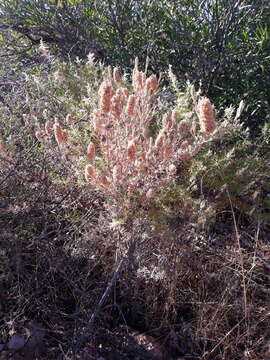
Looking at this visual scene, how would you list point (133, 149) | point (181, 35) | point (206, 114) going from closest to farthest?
point (206, 114)
point (133, 149)
point (181, 35)

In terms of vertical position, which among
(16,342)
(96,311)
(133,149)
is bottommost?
(16,342)

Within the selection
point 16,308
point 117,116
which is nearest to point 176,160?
point 117,116

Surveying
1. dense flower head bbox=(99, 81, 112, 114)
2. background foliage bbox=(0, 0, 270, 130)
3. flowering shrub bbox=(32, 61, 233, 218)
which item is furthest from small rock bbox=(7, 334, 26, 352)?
background foliage bbox=(0, 0, 270, 130)

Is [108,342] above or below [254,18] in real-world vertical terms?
below

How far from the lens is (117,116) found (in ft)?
4.99

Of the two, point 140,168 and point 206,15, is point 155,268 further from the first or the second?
point 206,15

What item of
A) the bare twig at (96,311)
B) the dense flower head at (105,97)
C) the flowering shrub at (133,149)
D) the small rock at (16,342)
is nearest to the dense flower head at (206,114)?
the flowering shrub at (133,149)

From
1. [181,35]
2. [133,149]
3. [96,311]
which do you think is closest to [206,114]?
[133,149]

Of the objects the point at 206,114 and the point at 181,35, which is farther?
the point at 181,35

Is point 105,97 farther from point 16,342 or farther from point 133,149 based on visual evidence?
point 16,342

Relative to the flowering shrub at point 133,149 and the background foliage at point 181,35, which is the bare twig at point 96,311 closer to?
the flowering shrub at point 133,149

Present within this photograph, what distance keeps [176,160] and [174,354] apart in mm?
863

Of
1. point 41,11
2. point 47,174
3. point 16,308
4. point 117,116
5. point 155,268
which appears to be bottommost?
point 16,308

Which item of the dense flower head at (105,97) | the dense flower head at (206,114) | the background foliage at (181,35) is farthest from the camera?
the background foliage at (181,35)
